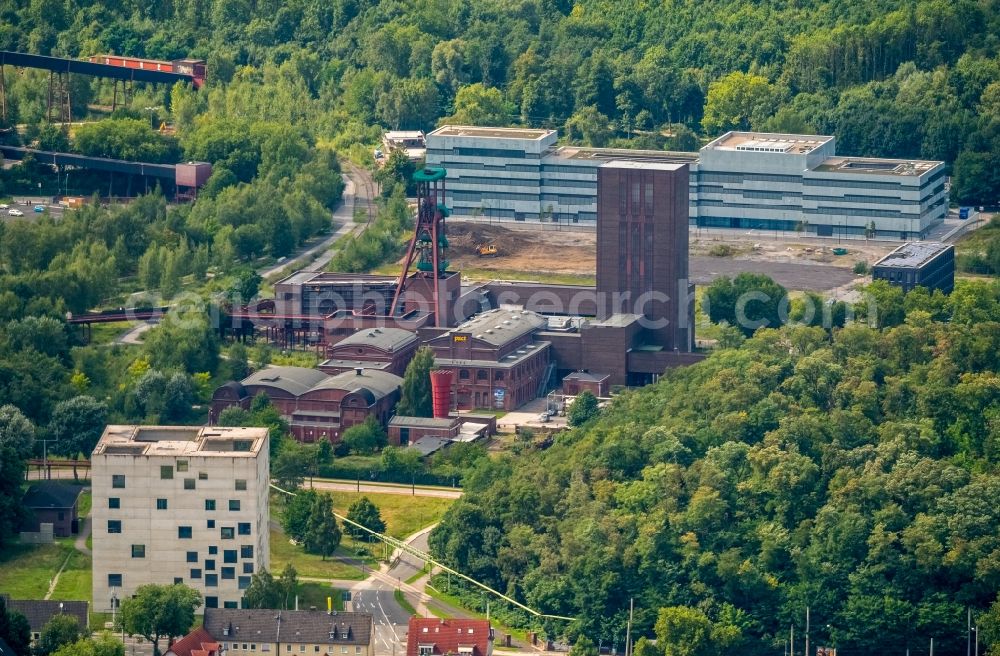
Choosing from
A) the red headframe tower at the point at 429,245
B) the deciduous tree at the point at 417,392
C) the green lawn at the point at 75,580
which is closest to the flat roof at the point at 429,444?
the deciduous tree at the point at 417,392

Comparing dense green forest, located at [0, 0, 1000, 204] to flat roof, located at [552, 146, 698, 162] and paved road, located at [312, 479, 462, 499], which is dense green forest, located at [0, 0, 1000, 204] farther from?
paved road, located at [312, 479, 462, 499]

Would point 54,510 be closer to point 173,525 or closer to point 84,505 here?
point 84,505

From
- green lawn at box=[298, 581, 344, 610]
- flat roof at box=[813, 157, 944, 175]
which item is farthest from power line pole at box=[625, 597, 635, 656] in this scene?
flat roof at box=[813, 157, 944, 175]

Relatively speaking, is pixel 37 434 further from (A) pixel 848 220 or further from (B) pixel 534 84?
(B) pixel 534 84

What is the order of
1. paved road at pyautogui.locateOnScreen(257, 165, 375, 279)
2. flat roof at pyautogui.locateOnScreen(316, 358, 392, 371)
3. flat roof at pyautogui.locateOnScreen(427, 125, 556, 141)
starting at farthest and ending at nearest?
flat roof at pyautogui.locateOnScreen(427, 125, 556, 141), paved road at pyautogui.locateOnScreen(257, 165, 375, 279), flat roof at pyautogui.locateOnScreen(316, 358, 392, 371)

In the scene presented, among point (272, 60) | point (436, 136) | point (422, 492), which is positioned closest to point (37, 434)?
point (422, 492)
